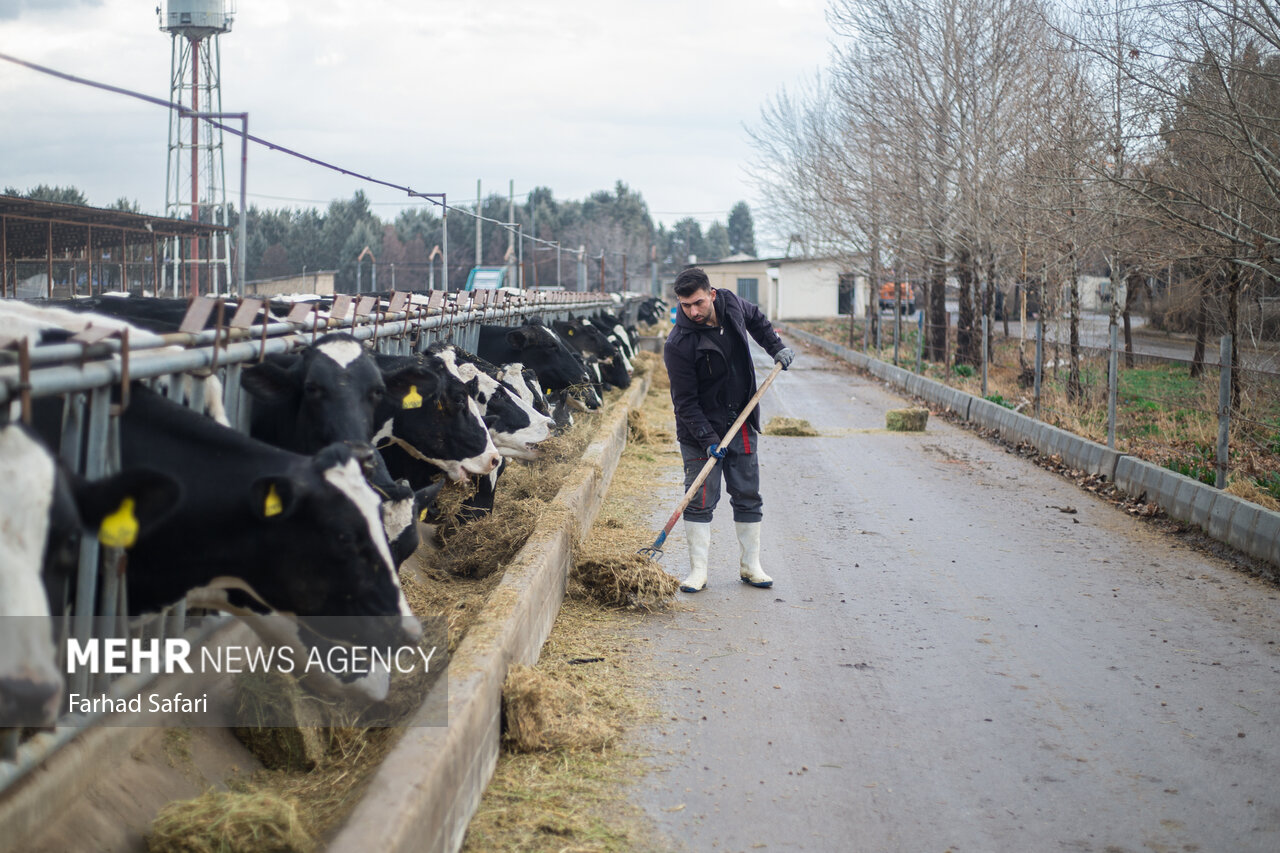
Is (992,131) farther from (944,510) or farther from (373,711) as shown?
(373,711)

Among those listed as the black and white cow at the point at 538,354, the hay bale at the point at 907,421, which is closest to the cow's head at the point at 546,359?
the black and white cow at the point at 538,354

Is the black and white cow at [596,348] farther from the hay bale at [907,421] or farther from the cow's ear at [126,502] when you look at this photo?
the cow's ear at [126,502]

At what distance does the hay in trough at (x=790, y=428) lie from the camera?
15.9 metres

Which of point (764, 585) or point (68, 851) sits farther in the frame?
point (764, 585)

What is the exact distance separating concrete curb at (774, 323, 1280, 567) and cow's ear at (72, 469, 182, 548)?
25.0 feet

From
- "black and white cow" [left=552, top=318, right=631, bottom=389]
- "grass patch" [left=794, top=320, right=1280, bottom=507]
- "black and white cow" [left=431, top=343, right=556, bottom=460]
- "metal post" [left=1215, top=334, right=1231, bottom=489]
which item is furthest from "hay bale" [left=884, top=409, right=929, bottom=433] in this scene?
"black and white cow" [left=431, top=343, right=556, bottom=460]

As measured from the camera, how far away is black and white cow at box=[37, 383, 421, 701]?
3789 mm

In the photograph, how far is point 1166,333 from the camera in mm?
36250

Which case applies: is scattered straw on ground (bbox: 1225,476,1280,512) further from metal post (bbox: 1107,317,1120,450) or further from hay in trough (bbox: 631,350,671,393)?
hay in trough (bbox: 631,350,671,393)

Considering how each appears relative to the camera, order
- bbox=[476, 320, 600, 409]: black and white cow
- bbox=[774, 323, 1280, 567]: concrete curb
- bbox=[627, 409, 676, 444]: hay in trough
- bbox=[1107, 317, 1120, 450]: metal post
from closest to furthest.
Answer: bbox=[774, 323, 1280, 567]: concrete curb
bbox=[1107, 317, 1120, 450]: metal post
bbox=[476, 320, 600, 409]: black and white cow
bbox=[627, 409, 676, 444]: hay in trough

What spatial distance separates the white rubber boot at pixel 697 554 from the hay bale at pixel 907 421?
369 inches

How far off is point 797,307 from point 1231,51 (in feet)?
204

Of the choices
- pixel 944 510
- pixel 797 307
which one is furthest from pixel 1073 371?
pixel 797 307

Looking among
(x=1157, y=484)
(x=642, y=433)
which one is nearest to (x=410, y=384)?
(x=1157, y=484)
